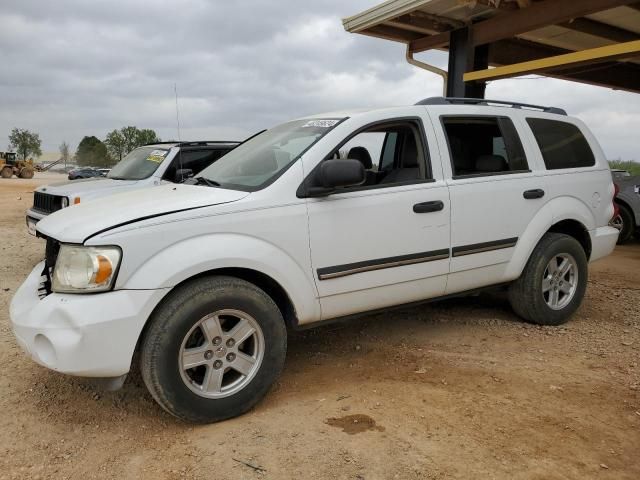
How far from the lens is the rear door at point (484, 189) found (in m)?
3.88

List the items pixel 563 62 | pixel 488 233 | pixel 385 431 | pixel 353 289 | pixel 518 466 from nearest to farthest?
1. pixel 518 466
2. pixel 385 431
3. pixel 353 289
4. pixel 488 233
5. pixel 563 62

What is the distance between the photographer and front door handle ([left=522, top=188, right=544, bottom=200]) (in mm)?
4211

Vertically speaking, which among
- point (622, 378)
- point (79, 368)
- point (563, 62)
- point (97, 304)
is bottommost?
point (622, 378)

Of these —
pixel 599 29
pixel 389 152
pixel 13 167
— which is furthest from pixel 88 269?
pixel 13 167

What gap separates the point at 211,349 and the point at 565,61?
18.6 ft

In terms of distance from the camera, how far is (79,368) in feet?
8.75

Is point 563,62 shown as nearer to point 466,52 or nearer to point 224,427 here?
point 466,52

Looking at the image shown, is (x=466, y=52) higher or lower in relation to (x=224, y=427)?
higher

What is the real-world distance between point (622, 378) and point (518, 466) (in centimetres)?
154

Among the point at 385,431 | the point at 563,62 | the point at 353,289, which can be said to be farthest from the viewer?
the point at 563,62

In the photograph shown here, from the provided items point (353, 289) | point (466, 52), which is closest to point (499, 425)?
point (353, 289)

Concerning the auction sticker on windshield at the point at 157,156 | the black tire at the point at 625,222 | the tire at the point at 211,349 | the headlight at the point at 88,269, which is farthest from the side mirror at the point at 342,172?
the black tire at the point at 625,222

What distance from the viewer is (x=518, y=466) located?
2.56 meters

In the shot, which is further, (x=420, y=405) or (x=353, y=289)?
(x=353, y=289)
